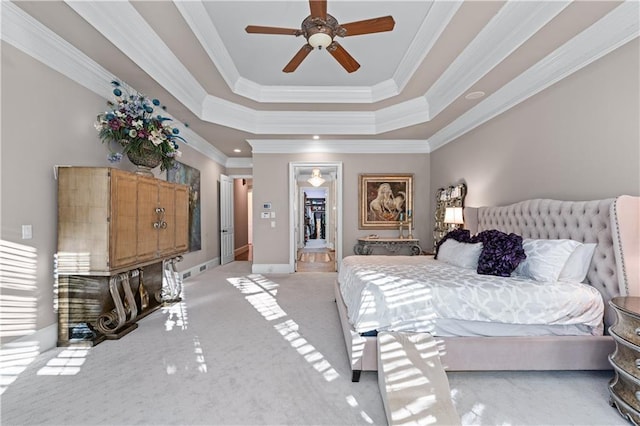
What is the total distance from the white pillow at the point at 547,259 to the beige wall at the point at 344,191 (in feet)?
12.4

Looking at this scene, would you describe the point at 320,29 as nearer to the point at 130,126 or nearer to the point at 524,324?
the point at 130,126

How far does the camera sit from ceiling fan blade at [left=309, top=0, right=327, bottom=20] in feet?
7.39

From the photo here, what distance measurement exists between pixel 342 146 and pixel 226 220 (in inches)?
142

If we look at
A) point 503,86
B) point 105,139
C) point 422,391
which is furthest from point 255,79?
point 422,391

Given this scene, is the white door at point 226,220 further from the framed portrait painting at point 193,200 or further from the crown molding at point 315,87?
the crown molding at point 315,87

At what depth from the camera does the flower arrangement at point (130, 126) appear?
332 cm

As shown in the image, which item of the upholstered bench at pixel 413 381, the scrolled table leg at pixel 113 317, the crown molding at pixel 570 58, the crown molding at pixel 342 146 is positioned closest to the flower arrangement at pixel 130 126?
the scrolled table leg at pixel 113 317

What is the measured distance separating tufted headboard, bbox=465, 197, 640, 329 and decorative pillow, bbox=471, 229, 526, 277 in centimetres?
45

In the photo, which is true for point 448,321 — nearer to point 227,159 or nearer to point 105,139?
point 105,139

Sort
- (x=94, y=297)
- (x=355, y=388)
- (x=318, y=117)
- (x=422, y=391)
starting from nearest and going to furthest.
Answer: (x=422, y=391), (x=355, y=388), (x=94, y=297), (x=318, y=117)

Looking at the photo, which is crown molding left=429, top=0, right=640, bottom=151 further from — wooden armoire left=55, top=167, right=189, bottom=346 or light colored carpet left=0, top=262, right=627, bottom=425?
wooden armoire left=55, top=167, right=189, bottom=346

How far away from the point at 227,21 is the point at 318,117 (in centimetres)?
265

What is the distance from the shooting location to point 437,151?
623 centimetres

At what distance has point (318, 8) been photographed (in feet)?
7.63
